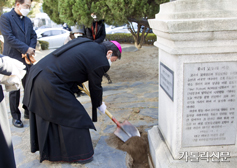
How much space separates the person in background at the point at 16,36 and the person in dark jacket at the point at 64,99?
109 centimetres

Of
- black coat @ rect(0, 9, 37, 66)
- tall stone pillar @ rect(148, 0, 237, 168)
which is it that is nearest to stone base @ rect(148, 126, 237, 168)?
tall stone pillar @ rect(148, 0, 237, 168)

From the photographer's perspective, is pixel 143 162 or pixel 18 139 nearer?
pixel 143 162

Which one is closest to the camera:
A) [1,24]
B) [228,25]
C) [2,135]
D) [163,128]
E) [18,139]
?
[228,25]

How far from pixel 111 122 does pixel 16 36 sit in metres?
1.97

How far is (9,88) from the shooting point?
90.0 inches

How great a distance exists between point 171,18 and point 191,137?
107 cm

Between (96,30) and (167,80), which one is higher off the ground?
(96,30)

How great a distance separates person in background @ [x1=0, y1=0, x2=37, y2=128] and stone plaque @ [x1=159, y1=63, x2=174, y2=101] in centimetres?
216

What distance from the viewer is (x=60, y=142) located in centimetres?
260

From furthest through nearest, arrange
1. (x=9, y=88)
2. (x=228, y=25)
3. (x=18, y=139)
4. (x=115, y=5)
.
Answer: (x=115, y=5) < (x=18, y=139) < (x=9, y=88) < (x=228, y=25)

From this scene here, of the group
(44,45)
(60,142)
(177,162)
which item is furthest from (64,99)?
(44,45)

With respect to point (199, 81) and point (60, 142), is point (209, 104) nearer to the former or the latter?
point (199, 81)

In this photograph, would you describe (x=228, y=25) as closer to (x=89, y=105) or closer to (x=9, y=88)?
(x=9, y=88)

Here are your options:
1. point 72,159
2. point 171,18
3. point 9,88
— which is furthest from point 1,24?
point 171,18
